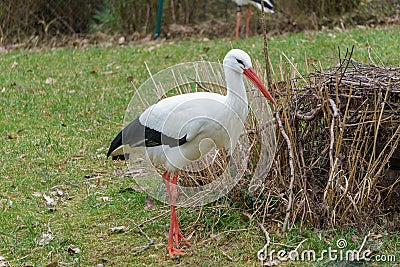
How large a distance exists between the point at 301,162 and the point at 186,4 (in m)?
8.00

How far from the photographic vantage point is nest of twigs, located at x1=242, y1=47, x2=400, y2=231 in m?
4.65

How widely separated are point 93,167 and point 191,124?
2.10 metres

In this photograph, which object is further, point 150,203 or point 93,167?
point 93,167

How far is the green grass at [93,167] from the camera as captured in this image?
462cm

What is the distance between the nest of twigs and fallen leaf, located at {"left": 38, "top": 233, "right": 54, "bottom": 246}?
141 centimetres

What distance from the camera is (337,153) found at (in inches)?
182

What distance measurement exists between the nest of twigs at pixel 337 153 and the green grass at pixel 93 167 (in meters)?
0.16

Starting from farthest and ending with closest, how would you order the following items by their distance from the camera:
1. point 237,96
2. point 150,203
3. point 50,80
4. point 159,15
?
point 159,15
point 50,80
point 150,203
point 237,96

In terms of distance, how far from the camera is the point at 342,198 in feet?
15.2

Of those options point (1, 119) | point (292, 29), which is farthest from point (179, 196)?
point (292, 29)

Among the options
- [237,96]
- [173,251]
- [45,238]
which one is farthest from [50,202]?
[237,96]

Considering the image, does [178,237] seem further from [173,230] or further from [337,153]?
[337,153]

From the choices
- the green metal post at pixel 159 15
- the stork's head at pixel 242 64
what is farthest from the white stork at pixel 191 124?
the green metal post at pixel 159 15

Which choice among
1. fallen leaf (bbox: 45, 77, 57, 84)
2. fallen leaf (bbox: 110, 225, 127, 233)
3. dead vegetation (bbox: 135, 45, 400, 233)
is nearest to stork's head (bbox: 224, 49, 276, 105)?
dead vegetation (bbox: 135, 45, 400, 233)
